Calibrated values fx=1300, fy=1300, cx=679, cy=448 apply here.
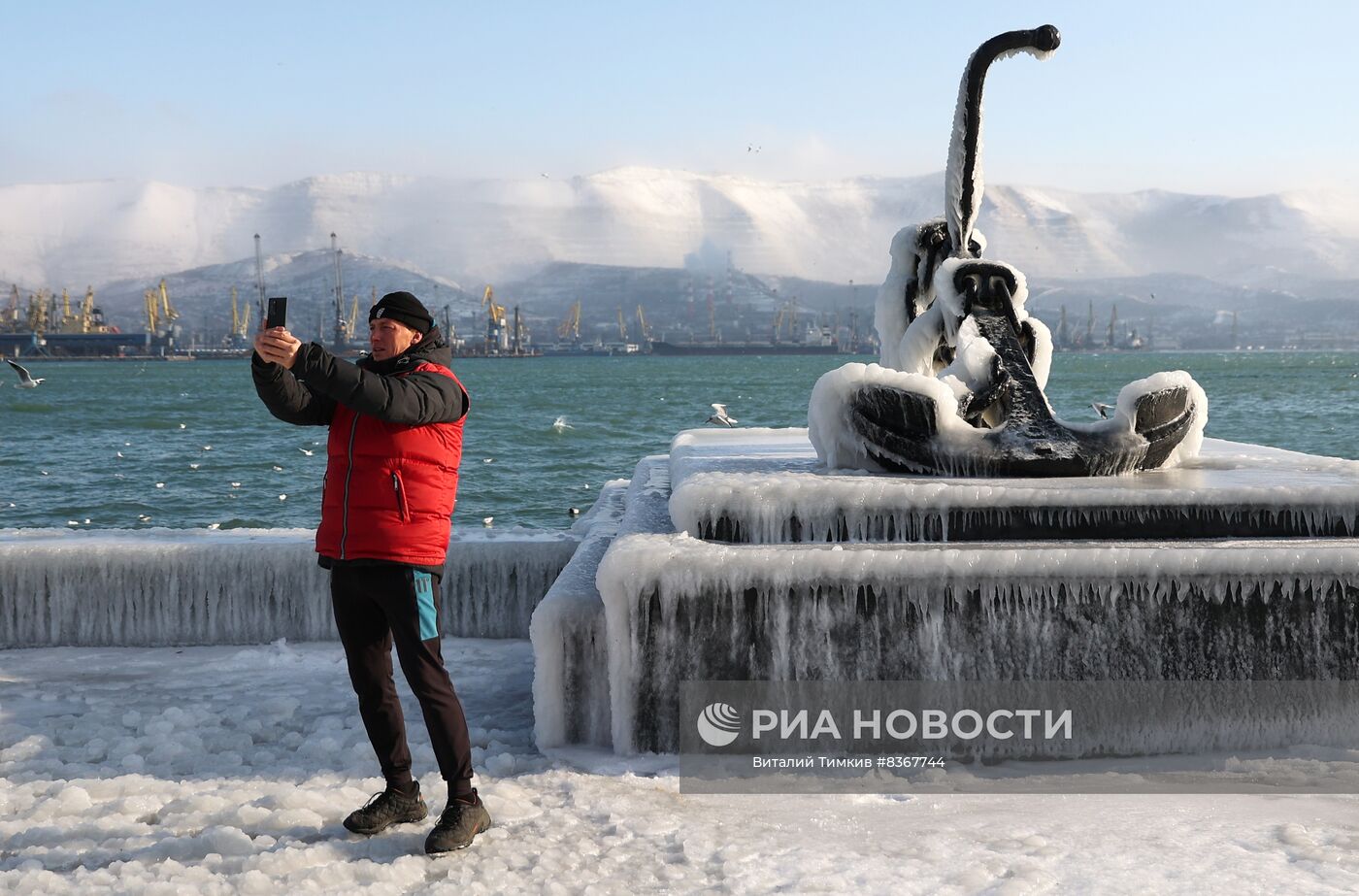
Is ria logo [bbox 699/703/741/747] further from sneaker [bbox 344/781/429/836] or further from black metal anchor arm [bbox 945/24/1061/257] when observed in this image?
black metal anchor arm [bbox 945/24/1061/257]

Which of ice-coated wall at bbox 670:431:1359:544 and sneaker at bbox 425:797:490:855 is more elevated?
ice-coated wall at bbox 670:431:1359:544

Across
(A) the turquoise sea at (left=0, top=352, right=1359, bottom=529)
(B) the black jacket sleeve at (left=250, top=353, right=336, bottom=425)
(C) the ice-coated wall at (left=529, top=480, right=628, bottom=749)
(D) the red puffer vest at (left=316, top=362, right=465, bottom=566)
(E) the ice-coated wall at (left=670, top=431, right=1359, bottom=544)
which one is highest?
(B) the black jacket sleeve at (left=250, top=353, right=336, bottom=425)

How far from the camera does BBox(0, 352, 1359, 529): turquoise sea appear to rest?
17.7m

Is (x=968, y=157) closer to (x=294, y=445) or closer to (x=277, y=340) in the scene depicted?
(x=277, y=340)

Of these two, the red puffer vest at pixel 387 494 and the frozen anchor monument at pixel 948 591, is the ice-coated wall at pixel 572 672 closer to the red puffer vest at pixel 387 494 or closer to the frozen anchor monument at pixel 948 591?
the frozen anchor monument at pixel 948 591

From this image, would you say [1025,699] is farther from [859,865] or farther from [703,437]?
[703,437]

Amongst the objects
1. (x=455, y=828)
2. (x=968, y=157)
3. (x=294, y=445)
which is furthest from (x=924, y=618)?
(x=294, y=445)

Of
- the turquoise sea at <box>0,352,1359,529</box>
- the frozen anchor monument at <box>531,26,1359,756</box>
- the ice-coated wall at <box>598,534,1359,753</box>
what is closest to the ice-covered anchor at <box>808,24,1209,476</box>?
the frozen anchor monument at <box>531,26,1359,756</box>

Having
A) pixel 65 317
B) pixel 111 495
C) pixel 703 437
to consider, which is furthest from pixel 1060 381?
pixel 65 317

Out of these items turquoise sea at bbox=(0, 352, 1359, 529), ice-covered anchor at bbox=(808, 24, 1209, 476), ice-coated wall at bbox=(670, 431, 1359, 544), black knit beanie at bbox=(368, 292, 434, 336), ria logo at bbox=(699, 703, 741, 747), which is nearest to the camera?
black knit beanie at bbox=(368, 292, 434, 336)

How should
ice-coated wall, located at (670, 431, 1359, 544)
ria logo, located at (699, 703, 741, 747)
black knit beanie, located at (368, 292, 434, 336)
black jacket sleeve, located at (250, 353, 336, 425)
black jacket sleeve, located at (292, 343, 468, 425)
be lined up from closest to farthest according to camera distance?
black jacket sleeve, located at (292, 343, 468, 425)
black jacket sleeve, located at (250, 353, 336, 425)
black knit beanie, located at (368, 292, 434, 336)
ria logo, located at (699, 703, 741, 747)
ice-coated wall, located at (670, 431, 1359, 544)

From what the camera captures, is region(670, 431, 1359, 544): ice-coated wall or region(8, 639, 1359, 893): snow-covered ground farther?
region(670, 431, 1359, 544): ice-coated wall

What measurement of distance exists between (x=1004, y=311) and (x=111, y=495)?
16.1 m

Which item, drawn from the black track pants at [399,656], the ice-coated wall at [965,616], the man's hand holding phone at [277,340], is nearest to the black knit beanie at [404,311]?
the man's hand holding phone at [277,340]
